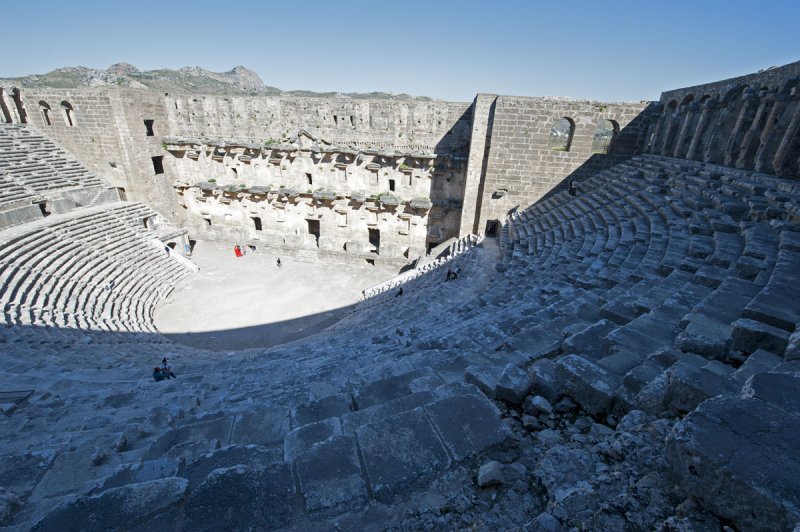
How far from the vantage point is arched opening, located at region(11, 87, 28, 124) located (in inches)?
677

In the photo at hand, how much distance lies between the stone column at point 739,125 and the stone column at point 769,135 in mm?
759

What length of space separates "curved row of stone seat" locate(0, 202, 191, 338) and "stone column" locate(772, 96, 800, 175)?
1688 centimetres

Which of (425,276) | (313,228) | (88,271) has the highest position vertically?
(88,271)

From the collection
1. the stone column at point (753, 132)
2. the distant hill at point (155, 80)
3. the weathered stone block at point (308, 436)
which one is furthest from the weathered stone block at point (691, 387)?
the distant hill at point (155, 80)

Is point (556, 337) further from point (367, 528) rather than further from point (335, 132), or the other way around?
point (335, 132)

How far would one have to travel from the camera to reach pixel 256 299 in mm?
14406

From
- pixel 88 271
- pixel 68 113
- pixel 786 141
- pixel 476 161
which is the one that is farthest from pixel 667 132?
pixel 68 113

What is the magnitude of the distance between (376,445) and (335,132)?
16170mm

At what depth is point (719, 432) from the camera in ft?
5.37

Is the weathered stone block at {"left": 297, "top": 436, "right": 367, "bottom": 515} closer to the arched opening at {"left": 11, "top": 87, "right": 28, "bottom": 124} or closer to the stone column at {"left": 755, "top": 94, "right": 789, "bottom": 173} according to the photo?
the stone column at {"left": 755, "top": 94, "right": 789, "bottom": 173}

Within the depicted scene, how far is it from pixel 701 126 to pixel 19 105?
1124 inches

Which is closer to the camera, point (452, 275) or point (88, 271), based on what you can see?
point (452, 275)

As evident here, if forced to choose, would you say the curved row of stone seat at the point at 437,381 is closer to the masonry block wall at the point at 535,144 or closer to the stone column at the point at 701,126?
the stone column at the point at 701,126

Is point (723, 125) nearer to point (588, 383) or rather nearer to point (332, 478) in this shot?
point (588, 383)
